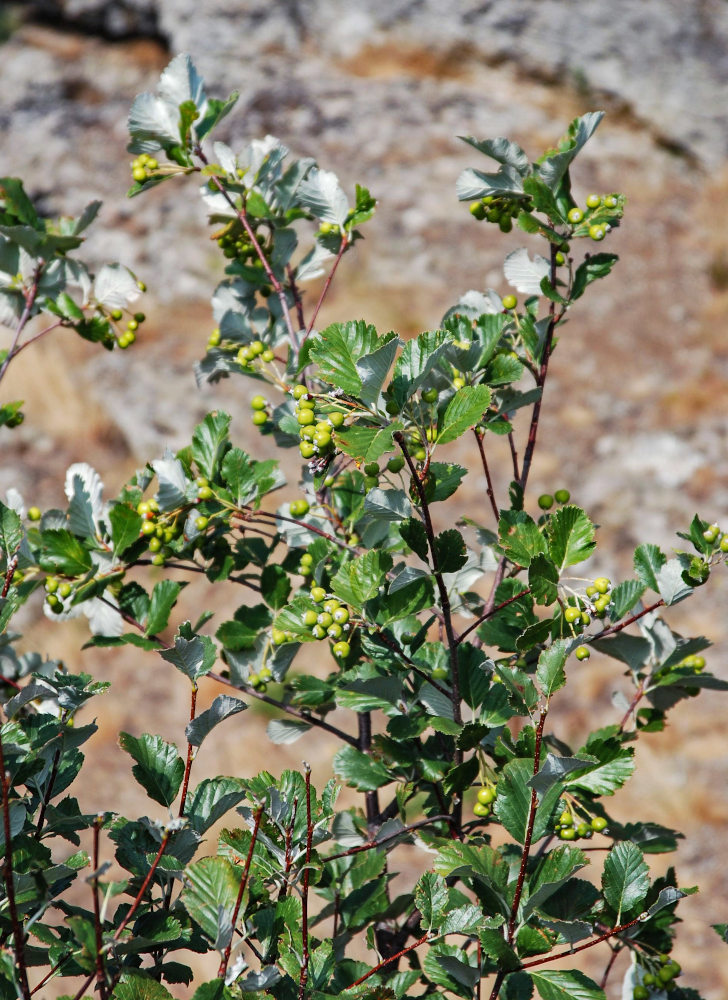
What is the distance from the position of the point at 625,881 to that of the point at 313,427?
1.92 feet

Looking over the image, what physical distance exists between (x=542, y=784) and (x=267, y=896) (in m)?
0.34

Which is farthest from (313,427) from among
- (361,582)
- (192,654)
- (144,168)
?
(144,168)

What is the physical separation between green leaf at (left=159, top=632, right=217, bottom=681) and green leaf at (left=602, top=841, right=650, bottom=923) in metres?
0.48

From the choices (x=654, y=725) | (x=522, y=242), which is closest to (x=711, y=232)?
(x=522, y=242)

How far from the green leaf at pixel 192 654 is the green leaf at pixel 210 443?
0.31 metres

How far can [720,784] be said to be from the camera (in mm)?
3336

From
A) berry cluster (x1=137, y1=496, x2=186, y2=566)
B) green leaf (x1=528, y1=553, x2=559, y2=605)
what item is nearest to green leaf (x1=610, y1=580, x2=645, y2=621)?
green leaf (x1=528, y1=553, x2=559, y2=605)

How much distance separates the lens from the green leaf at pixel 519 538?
999mm

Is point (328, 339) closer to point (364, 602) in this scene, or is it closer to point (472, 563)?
point (364, 602)

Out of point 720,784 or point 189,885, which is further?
point 720,784

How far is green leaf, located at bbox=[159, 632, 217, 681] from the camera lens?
955 mm

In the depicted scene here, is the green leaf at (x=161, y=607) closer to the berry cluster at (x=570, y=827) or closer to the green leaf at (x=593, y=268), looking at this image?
the berry cluster at (x=570, y=827)

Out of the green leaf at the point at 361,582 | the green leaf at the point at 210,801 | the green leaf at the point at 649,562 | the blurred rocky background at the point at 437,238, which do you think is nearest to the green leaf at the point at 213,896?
the green leaf at the point at 210,801

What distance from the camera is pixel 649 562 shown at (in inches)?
45.9
